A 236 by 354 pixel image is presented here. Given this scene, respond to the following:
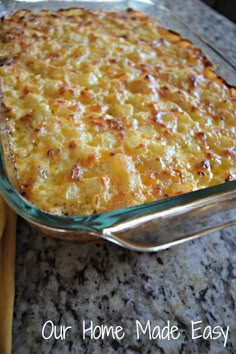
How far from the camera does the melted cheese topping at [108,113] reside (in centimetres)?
121

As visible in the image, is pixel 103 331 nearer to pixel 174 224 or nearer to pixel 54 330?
pixel 54 330

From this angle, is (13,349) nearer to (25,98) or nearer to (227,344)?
(227,344)

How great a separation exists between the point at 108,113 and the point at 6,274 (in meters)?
0.61

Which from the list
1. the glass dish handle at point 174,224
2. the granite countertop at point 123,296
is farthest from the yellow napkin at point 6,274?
the glass dish handle at point 174,224

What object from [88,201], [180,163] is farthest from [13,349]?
[180,163]

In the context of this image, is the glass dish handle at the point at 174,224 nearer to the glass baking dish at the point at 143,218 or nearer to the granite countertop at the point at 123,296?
the glass baking dish at the point at 143,218

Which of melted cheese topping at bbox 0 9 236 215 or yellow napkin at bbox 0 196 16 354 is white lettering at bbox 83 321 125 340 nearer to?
yellow napkin at bbox 0 196 16 354

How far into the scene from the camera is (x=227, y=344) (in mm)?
1098

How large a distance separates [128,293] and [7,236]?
14.1 inches

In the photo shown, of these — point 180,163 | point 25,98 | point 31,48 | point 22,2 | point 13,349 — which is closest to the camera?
point 13,349

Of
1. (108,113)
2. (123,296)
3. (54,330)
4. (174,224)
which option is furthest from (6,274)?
(108,113)

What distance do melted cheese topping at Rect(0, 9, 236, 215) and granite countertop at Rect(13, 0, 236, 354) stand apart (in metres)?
0.18

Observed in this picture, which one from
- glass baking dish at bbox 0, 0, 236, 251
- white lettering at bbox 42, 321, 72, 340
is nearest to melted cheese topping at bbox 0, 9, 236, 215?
glass baking dish at bbox 0, 0, 236, 251

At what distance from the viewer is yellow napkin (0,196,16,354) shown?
104 cm
